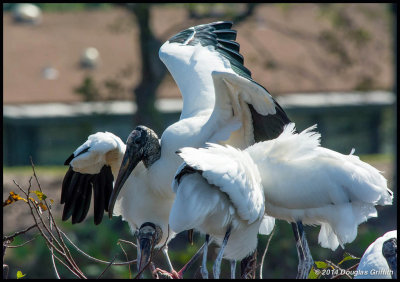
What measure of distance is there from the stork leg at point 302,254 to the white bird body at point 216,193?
0.29m

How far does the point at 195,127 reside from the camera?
5281mm

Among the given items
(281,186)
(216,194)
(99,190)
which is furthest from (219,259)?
(99,190)

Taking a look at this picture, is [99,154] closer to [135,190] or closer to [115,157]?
[115,157]

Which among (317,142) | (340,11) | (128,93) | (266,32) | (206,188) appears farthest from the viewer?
(266,32)

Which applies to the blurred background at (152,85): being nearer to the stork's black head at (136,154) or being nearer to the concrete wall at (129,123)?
the concrete wall at (129,123)

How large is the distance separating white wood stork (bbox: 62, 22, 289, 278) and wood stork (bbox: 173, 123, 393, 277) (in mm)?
261

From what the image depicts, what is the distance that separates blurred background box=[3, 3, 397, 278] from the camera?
34.7ft

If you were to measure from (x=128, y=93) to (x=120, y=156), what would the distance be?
9.84 m

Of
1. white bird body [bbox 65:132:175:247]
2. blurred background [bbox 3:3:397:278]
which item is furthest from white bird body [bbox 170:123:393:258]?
blurred background [bbox 3:3:397:278]

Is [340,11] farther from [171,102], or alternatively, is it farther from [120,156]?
[120,156]

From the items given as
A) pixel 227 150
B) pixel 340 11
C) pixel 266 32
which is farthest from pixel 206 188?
pixel 266 32

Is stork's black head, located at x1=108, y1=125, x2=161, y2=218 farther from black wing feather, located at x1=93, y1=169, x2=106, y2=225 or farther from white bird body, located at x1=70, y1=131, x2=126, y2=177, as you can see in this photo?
black wing feather, located at x1=93, y1=169, x2=106, y2=225

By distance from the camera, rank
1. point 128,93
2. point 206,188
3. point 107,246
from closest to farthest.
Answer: point 206,188 → point 107,246 → point 128,93

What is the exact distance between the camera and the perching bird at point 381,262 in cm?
430
